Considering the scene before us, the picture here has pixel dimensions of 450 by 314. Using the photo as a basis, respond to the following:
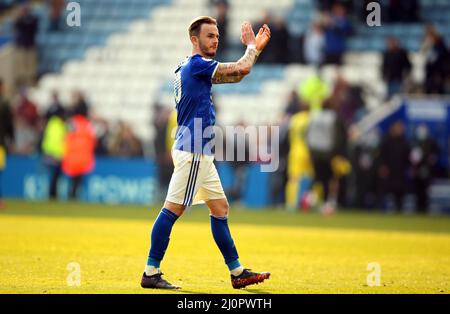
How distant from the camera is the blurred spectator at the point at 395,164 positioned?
24.2 m

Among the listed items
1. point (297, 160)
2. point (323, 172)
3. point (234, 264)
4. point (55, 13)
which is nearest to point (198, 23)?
point (234, 264)

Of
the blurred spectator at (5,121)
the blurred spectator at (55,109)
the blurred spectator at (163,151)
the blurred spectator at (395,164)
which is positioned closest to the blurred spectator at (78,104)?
the blurred spectator at (55,109)

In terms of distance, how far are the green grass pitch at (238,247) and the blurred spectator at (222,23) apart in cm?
821

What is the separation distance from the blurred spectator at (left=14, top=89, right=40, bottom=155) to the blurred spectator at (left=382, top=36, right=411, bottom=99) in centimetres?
1031

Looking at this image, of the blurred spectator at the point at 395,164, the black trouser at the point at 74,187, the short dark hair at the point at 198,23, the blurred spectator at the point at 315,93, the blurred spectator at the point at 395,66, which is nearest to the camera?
the short dark hair at the point at 198,23

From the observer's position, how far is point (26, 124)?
97.0ft

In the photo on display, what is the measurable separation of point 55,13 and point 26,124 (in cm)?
553

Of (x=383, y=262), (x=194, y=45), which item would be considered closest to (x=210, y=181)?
(x=194, y=45)

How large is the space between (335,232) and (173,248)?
14.5 ft

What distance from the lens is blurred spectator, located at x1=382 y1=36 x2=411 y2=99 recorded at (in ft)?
85.8

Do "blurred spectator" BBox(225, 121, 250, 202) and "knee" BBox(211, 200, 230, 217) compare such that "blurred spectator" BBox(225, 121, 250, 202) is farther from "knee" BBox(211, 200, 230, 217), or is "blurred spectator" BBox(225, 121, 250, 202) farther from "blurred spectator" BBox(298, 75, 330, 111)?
"knee" BBox(211, 200, 230, 217)

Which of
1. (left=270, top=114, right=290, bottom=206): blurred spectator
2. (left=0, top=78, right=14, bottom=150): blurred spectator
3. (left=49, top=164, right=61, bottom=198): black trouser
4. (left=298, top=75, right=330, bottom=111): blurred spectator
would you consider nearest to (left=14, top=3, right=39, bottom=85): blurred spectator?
(left=49, top=164, right=61, bottom=198): black trouser

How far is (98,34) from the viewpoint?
33.7m

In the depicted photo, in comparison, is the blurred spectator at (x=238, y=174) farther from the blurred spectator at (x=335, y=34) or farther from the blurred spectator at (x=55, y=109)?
the blurred spectator at (x=55, y=109)
